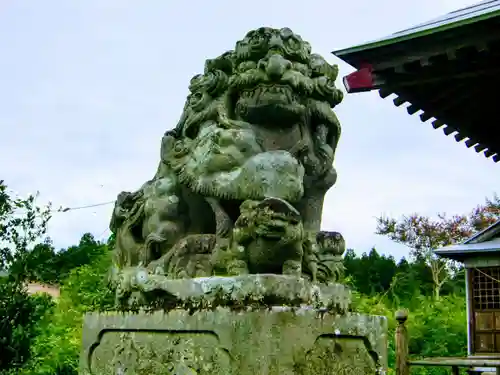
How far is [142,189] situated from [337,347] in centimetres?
141

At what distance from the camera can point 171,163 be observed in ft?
11.3

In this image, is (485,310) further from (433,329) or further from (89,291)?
(89,291)

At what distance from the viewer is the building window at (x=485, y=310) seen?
42.3ft

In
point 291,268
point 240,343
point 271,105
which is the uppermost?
point 271,105

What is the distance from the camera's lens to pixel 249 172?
304 centimetres

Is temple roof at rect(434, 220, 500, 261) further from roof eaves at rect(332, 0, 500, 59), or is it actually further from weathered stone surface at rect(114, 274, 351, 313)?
weathered stone surface at rect(114, 274, 351, 313)

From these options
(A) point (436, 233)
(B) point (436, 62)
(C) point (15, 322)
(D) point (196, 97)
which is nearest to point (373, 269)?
(A) point (436, 233)

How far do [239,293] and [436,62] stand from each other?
2.53 m

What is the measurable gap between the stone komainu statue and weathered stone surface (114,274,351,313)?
0.29 ft

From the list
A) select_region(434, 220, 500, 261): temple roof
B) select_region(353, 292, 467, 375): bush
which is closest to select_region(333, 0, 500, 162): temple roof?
select_region(434, 220, 500, 261): temple roof

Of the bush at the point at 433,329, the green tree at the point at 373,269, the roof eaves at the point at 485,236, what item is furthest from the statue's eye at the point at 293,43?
the green tree at the point at 373,269

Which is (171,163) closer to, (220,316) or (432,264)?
(220,316)

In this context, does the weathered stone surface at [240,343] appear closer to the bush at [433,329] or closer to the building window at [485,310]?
the building window at [485,310]

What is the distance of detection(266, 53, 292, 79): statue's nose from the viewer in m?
3.10
